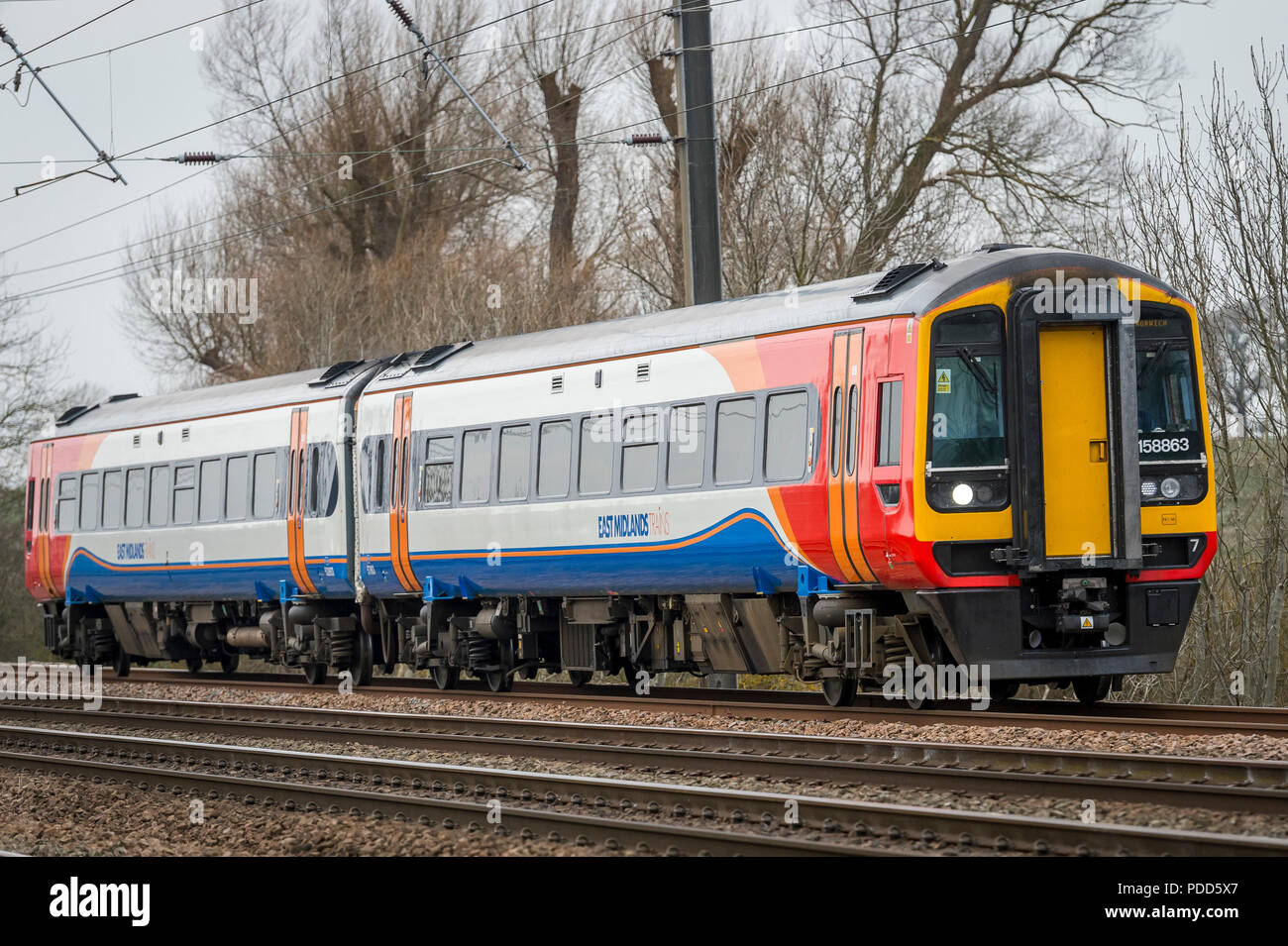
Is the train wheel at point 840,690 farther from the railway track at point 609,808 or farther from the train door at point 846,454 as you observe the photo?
the railway track at point 609,808

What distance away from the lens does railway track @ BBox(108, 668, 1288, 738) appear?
39.8ft

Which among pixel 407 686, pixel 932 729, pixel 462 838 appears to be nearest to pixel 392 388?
pixel 407 686

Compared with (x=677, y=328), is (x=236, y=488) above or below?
below

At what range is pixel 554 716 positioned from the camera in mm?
15945

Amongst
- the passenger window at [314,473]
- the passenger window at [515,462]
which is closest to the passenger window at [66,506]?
the passenger window at [314,473]

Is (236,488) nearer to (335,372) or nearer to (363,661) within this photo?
(335,372)

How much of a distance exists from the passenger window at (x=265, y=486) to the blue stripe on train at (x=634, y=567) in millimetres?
2238

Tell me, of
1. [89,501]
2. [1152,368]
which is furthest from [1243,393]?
[89,501]

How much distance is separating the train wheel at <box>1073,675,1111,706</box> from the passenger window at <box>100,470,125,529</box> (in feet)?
47.5

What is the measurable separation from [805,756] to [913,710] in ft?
5.54

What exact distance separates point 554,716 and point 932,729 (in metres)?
4.40

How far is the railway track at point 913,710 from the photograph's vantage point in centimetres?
1214

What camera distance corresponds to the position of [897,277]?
13305mm

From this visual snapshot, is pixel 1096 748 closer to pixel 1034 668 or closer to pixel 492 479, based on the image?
pixel 1034 668
